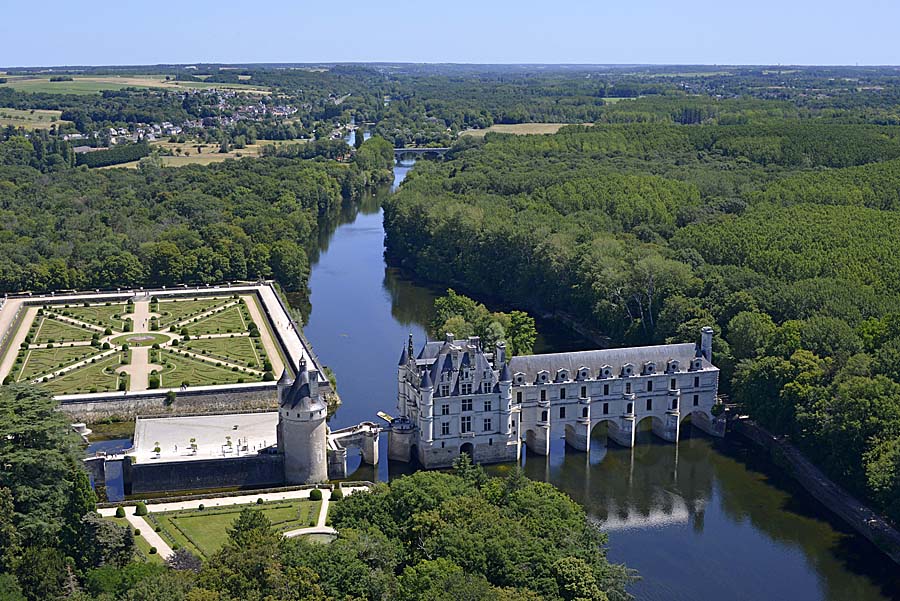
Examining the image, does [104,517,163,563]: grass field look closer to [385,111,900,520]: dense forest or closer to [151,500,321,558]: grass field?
[151,500,321,558]: grass field

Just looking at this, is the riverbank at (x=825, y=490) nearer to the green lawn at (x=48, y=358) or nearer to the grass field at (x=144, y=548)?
the grass field at (x=144, y=548)

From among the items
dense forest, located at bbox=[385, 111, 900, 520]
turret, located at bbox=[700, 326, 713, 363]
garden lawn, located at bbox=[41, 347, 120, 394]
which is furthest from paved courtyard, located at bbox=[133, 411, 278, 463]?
dense forest, located at bbox=[385, 111, 900, 520]

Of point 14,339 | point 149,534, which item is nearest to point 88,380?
point 14,339

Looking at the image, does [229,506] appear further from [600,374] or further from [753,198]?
[753,198]

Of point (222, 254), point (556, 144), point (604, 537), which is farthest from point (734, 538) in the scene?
point (556, 144)

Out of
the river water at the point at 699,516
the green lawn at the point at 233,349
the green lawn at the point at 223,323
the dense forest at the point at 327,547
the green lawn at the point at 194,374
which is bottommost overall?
the river water at the point at 699,516

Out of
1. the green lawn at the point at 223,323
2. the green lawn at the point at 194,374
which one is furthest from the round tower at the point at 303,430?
the green lawn at the point at 223,323

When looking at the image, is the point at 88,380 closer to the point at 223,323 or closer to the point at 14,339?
the point at 14,339
